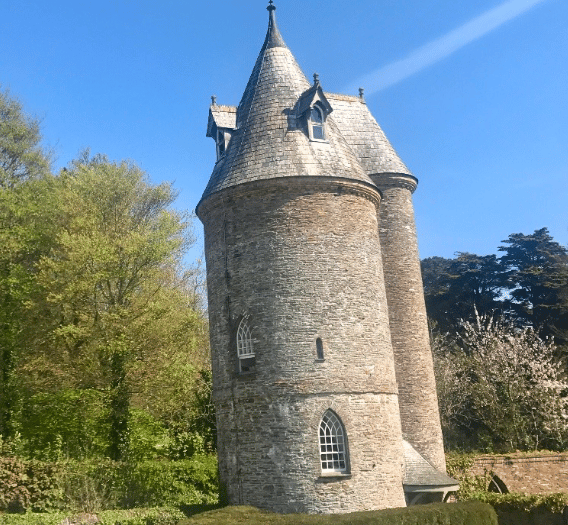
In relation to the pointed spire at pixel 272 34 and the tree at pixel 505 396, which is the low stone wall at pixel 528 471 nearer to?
the tree at pixel 505 396

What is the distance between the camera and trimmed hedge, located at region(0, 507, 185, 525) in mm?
16297

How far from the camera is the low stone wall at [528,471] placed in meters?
23.8

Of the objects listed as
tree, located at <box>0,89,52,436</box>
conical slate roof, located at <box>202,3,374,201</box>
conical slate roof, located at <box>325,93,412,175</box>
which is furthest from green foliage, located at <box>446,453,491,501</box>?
tree, located at <box>0,89,52,436</box>

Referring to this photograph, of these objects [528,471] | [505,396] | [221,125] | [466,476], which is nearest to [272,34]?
[221,125]

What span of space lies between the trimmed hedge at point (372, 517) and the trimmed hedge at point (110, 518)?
5.64ft

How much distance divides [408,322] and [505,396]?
1389 cm

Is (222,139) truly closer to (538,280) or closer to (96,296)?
(96,296)

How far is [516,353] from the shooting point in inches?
1356

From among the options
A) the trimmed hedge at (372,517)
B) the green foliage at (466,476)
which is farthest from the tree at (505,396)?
the trimmed hedge at (372,517)

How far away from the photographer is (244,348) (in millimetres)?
18047

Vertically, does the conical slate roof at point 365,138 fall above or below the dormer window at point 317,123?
above

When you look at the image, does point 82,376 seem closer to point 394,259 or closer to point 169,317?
point 169,317

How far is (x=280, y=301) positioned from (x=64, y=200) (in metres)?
10.6

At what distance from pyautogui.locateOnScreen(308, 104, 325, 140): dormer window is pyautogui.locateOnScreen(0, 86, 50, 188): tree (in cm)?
1401
